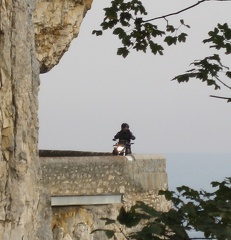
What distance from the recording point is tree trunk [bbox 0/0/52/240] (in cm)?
886

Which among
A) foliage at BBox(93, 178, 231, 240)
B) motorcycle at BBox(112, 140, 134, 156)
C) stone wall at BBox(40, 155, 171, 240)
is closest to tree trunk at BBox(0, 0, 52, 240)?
foliage at BBox(93, 178, 231, 240)

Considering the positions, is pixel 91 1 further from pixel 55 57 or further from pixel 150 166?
pixel 150 166

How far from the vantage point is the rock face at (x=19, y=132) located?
887 cm

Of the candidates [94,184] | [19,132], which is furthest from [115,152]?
[19,132]

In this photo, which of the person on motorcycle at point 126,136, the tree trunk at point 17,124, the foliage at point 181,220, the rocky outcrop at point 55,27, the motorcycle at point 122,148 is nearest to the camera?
the foliage at point 181,220

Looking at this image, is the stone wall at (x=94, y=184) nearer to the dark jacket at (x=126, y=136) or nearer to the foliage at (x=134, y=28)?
the dark jacket at (x=126, y=136)

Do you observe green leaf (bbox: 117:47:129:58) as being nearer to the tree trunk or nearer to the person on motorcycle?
the tree trunk

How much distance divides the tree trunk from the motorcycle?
324 inches

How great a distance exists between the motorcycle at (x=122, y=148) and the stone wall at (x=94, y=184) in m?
1.32

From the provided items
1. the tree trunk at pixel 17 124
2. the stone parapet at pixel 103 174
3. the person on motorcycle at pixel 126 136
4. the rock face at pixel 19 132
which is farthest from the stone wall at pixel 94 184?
the tree trunk at pixel 17 124

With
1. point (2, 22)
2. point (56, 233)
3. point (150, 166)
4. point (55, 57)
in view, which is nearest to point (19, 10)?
point (2, 22)

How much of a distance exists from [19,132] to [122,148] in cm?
868

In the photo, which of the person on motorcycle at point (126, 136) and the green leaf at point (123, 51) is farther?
the person on motorcycle at point (126, 136)

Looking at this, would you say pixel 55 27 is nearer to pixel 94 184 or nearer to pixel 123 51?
pixel 94 184
